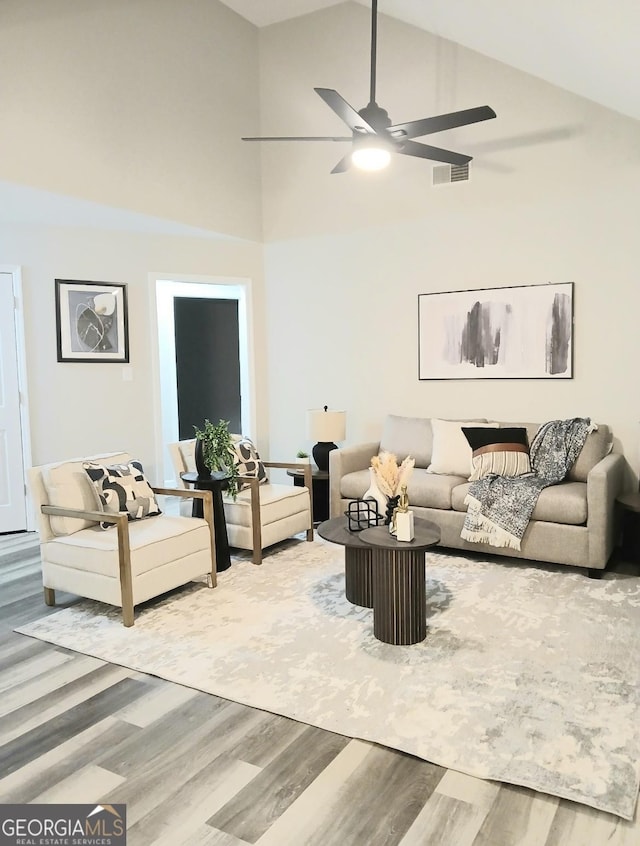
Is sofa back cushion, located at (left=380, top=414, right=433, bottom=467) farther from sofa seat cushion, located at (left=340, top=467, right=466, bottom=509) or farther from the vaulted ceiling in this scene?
the vaulted ceiling

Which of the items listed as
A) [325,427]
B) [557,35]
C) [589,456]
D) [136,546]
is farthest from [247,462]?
[557,35]

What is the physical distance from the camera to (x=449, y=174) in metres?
5.36

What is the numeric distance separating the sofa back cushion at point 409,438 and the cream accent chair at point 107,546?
188cm

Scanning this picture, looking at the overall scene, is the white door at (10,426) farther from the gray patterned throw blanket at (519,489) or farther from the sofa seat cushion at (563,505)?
the sofa seat cushion at (563,505)

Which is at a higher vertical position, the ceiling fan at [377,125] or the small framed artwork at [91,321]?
the ceiling fan at [377,125]

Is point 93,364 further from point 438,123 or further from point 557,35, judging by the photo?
point 557,35

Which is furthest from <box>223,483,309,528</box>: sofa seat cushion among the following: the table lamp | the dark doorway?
the dark doorway

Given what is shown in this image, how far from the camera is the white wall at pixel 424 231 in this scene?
189 inches

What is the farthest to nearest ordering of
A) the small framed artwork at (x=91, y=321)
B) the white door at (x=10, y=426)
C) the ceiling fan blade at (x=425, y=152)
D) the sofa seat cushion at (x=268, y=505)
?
the small framed artwork at (x=91, y=321), the white door at (x=10, y=426), the sofa seat cushion at (x=268, y=505), the ceiling fan blade at (x=425, y=152)

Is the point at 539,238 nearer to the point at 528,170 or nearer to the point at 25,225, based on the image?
the point at 528,170

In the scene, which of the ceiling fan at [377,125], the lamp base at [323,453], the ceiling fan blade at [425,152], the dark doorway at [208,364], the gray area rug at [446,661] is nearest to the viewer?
the gray area rug at [446,661]

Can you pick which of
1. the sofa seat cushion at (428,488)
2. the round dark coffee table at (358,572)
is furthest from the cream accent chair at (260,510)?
the round dark coffee table at (358,572)

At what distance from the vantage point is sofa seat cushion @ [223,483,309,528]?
15.2ft

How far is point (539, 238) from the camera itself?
5.04 meters
